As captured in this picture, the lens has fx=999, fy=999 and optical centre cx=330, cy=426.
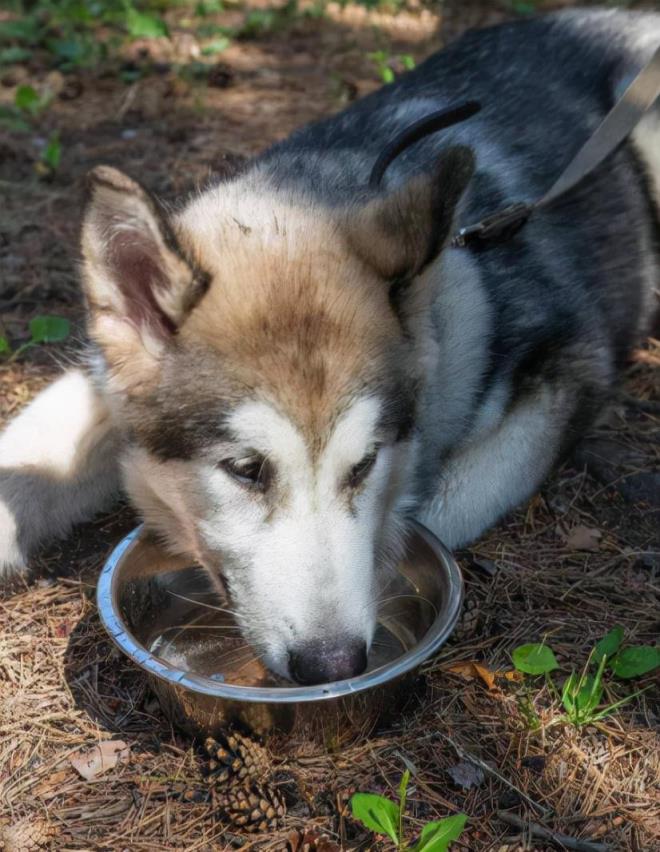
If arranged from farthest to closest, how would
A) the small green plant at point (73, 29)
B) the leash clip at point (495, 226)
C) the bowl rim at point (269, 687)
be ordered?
the small green plant at point (73, 29) < the leash clip at point (495, 226) < the bowl rim at point (269, 687)

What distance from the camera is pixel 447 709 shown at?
253cm

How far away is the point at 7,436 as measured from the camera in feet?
10.7

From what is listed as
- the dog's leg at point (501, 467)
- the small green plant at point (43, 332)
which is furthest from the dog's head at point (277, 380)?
the small green plant at point (43, 332)

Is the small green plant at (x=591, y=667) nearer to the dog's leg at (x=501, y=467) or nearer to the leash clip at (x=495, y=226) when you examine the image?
the dog's leg at (x=501, y=467)

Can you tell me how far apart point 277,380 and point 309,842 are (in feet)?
3.32

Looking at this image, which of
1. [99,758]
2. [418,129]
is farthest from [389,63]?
[99,758]

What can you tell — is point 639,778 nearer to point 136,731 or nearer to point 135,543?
point 136,731

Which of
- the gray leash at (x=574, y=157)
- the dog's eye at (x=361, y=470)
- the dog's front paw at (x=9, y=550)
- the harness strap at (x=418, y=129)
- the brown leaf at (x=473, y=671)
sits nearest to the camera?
the dog's eye at (x=361, y=470)

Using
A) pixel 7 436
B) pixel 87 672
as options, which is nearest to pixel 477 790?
pixel 87 672

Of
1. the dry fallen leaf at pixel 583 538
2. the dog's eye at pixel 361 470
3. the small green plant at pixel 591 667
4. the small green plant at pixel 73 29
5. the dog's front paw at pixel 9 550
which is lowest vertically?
the dry fallen leaf at pixel 583 538

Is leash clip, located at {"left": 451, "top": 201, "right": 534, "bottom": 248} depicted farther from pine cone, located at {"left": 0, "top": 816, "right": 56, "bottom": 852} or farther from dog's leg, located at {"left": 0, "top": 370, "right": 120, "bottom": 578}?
pine cone, located at {"left": 0, "top": 816, "right": 56, "bottom": 852}

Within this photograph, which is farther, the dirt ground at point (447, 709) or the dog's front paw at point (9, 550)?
the dog's front paw at point (9, 550)

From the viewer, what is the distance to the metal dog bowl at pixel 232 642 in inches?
87.7

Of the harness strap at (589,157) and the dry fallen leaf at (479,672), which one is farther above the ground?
the harness strap at (589,157)
